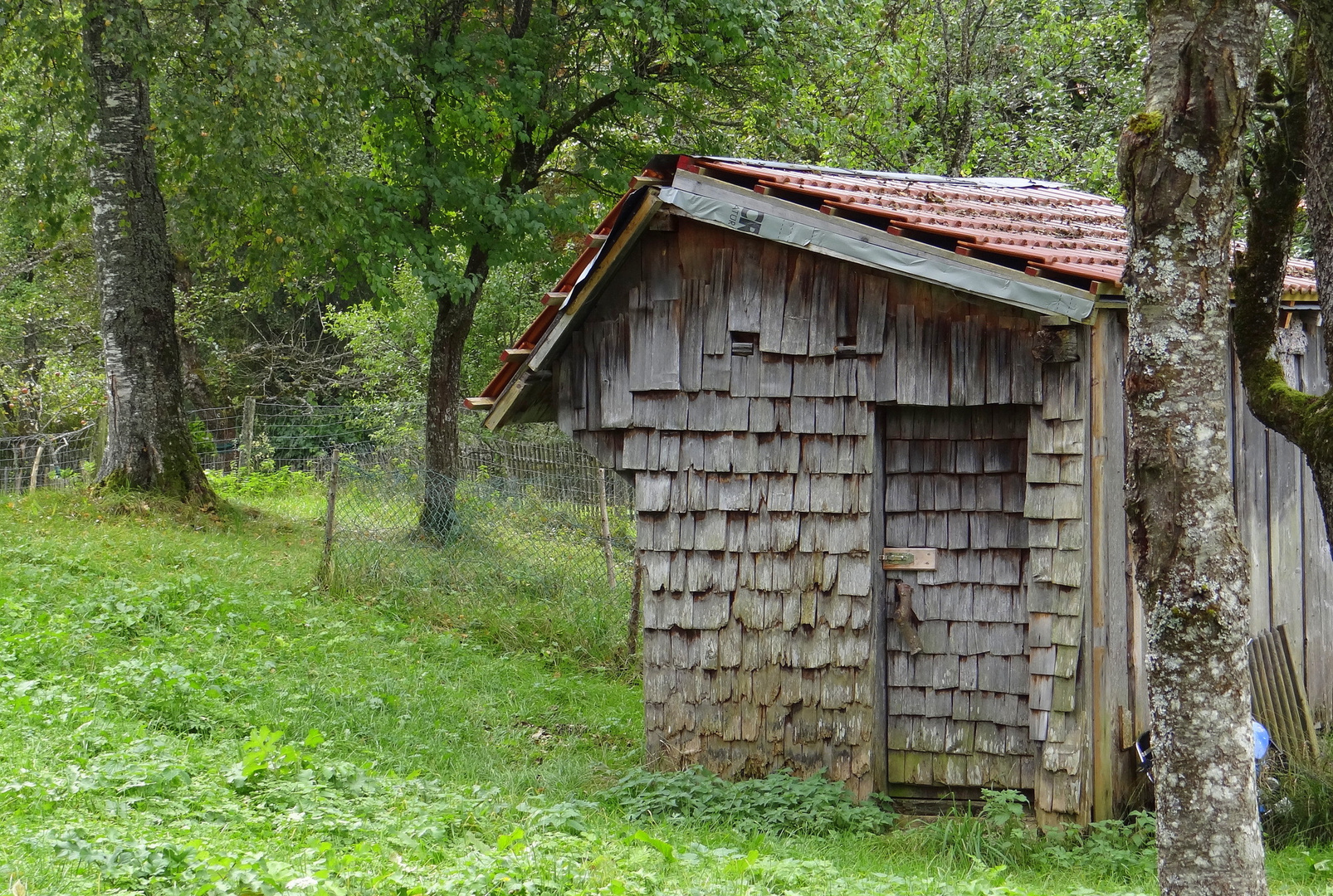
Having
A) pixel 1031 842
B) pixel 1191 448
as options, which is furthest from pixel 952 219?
pixel 1031 842

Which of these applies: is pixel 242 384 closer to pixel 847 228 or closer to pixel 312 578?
pixel 312 578

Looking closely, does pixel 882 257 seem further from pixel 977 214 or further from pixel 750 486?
pixel 750 486

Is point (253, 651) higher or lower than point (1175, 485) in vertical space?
lower

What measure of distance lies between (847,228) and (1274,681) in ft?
13.7

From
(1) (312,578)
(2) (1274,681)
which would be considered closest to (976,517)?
(2) (1274,681)

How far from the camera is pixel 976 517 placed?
695 cm

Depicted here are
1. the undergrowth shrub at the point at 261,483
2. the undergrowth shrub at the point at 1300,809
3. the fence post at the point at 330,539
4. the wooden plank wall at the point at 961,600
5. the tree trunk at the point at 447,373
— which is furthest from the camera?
the undergrowth shrub at the point at 261,483

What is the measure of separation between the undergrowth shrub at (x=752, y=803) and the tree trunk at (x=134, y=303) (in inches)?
350

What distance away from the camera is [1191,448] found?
397 centimetres

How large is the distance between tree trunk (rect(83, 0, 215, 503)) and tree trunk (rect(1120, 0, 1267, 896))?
40.0 ft

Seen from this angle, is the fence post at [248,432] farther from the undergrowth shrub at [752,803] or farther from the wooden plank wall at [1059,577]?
the wooden plank wall at [1059,577]

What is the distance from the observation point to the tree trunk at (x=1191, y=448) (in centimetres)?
388

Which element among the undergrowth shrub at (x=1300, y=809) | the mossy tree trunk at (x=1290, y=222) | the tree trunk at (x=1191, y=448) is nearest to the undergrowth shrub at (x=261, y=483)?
the undergrowth shrub at (x=1300, y=809)

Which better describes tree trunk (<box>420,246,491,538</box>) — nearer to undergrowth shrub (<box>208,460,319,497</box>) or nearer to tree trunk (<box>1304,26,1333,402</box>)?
undergrowth shrub (<box>208,460,319,497</box>)
